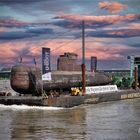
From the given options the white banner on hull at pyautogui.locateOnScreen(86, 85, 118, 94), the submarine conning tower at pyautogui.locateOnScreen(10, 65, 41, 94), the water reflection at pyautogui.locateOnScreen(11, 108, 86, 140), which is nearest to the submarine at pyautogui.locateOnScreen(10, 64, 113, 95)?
the submarine conning tower at pyautogui.locateOnScreen(10, 65, 41, 94)

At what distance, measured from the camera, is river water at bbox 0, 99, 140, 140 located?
2678cm

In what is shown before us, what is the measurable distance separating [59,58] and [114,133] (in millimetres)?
34226

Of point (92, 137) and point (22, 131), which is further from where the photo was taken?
point (22, 131)

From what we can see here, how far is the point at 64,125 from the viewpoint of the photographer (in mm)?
32562

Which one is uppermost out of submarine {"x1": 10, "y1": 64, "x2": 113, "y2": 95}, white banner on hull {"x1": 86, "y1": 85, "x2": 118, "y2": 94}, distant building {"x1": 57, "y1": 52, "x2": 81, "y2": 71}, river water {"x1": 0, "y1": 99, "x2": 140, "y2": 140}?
distant building {"x1": 57, "y1": 52, "x2": 81, "y2": 71}

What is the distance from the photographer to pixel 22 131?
95.2 ft

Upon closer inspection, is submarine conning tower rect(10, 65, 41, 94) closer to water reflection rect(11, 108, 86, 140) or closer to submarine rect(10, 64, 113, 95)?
submarine rect(10, 64, 113, 95)

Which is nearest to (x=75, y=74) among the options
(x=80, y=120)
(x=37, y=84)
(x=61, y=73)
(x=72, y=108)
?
(x=61, y=73)

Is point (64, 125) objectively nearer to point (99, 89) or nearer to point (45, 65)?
point (45, 65)

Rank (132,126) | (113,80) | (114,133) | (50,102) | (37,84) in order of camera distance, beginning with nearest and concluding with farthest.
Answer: (114,133)
(132,126)
(50,102)
(37,84)
(113,80)

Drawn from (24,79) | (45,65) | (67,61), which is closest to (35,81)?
(24,79)

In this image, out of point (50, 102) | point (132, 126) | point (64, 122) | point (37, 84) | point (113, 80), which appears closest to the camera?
point (132, 126)

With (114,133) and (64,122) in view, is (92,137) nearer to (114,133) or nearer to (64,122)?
(114,133)

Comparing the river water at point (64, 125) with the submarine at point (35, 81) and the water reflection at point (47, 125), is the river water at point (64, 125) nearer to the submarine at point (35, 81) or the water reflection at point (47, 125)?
the water reflection at point (47, 125)
